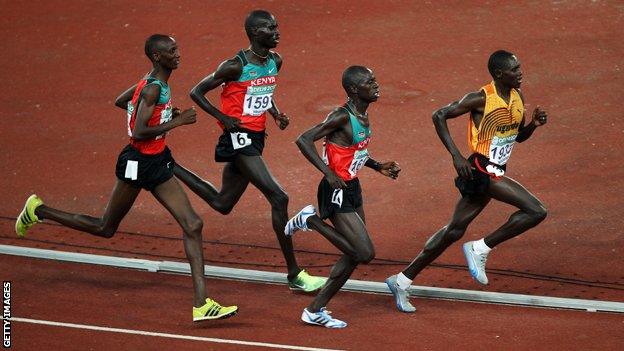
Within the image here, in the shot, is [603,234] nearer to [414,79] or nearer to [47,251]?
[414,79]

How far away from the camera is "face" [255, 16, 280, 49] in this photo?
11.8m

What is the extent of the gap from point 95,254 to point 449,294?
3.67 meters

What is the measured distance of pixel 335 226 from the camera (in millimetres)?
11055

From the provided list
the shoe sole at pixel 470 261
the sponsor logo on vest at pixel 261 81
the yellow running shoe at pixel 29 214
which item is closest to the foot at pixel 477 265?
the shoe sole at pixel 470 261

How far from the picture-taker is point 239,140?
1177 cm

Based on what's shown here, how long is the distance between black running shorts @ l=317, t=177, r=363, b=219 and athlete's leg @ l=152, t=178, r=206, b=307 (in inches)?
42.7

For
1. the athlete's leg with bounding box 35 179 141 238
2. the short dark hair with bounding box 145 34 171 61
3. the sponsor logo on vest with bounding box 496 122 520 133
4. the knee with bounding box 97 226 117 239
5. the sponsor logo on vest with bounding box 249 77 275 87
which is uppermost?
the short dark hair with bounding box 145 34 171 61

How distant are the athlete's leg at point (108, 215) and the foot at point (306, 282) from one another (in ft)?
5.67

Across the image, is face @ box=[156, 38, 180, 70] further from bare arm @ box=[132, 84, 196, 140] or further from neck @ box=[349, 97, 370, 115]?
neck @ box=[349, 97, 370, 115]

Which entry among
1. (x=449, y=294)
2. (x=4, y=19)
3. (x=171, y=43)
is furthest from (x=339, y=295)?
(x=4, y=19)

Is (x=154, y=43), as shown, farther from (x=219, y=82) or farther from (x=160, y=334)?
(x=160, y=334)

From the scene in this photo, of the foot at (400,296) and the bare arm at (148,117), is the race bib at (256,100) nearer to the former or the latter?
the bare arm at (148,117)

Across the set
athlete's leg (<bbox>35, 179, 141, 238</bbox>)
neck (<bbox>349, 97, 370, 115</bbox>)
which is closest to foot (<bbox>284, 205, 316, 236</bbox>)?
neck (<bbox>349, 97, 370, 115</bbox>)

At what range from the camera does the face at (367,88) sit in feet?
35.9
